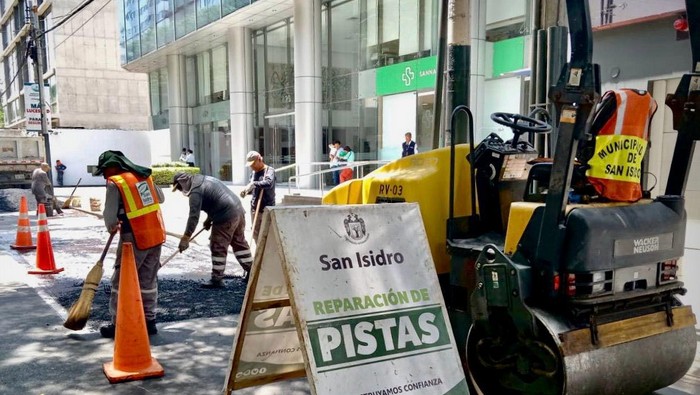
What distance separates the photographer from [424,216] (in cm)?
389

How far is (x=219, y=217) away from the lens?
7.04 meters

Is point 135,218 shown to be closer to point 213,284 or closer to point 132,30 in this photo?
point 213,284

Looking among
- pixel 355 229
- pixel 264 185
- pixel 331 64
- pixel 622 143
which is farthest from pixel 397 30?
pixel 355 229

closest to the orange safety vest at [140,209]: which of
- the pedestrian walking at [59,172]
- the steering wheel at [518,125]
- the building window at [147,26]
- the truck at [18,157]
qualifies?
the steering wheel at [518,125]

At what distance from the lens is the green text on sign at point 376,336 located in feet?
9.13

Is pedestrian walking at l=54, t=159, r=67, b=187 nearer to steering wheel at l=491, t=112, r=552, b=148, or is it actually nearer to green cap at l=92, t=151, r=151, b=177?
green cap at l=92, t=151, r=151, b=177

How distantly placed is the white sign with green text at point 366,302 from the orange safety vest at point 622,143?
109 cm

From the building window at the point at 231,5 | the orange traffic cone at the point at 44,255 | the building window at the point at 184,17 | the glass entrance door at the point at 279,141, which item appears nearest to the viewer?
the orange traffic cone at the point at 44,255

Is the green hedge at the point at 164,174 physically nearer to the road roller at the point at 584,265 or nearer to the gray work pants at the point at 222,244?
the gray work pants at the point at 222,244

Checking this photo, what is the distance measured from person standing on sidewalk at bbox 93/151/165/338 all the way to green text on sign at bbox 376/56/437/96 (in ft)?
37.8

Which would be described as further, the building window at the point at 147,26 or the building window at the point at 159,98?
the building window at the point at 159,98

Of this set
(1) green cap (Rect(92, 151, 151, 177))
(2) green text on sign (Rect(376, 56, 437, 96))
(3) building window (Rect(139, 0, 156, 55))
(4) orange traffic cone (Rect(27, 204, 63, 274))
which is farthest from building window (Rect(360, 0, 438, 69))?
(3) building window (Rect(139, 0, 156, 55))

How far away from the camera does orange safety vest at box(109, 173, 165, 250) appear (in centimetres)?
511

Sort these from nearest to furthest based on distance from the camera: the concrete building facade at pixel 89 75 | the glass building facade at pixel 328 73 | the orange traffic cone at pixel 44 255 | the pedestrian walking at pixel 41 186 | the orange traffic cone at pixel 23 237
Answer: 1. the orange traffic cone at pixel 44 255
2. the orange traffic cone at pixel 23 237
3. the pedestrian walking at pixel 41 186
4. the glass building facade at pixel 328 73
5. the concrete building facade at pixel 89 75
